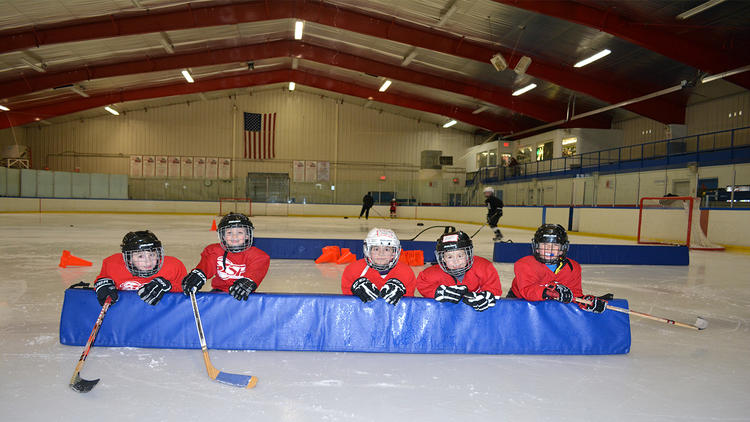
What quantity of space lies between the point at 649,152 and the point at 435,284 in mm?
20199

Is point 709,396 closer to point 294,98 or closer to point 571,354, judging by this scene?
point 571,354

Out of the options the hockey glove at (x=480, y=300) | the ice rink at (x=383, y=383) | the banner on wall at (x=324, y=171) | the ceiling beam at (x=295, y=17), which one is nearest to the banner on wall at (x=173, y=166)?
the banner on wall at (x=324, y=171)

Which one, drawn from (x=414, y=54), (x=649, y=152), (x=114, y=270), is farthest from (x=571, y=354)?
(x=649, y=152)

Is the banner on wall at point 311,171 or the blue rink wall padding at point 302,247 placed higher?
the banner on wall at point 311,171

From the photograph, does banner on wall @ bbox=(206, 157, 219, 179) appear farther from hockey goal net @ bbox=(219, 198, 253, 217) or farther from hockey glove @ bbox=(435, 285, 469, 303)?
hockey glove @ bbox=(435, 285, 469, 303)

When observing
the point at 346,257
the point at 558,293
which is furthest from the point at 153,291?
the point at 346,257

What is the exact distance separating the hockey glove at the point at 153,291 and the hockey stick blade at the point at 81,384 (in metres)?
0.51

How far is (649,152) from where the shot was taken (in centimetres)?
1916

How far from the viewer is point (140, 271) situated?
2.64 metres

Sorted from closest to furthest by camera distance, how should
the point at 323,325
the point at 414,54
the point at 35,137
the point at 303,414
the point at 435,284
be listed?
the point at 303,414 < the point at 323,325 < the point at 435,284 < the point at 414,54 < the point at 35,137

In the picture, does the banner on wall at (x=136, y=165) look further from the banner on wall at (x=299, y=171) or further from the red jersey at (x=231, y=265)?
the red jersey at (x=231, y=265)

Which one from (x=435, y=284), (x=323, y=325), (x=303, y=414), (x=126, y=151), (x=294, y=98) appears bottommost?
(x=303, y=414)

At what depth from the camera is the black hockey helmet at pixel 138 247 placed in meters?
2.55

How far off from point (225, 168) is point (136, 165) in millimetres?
4907
